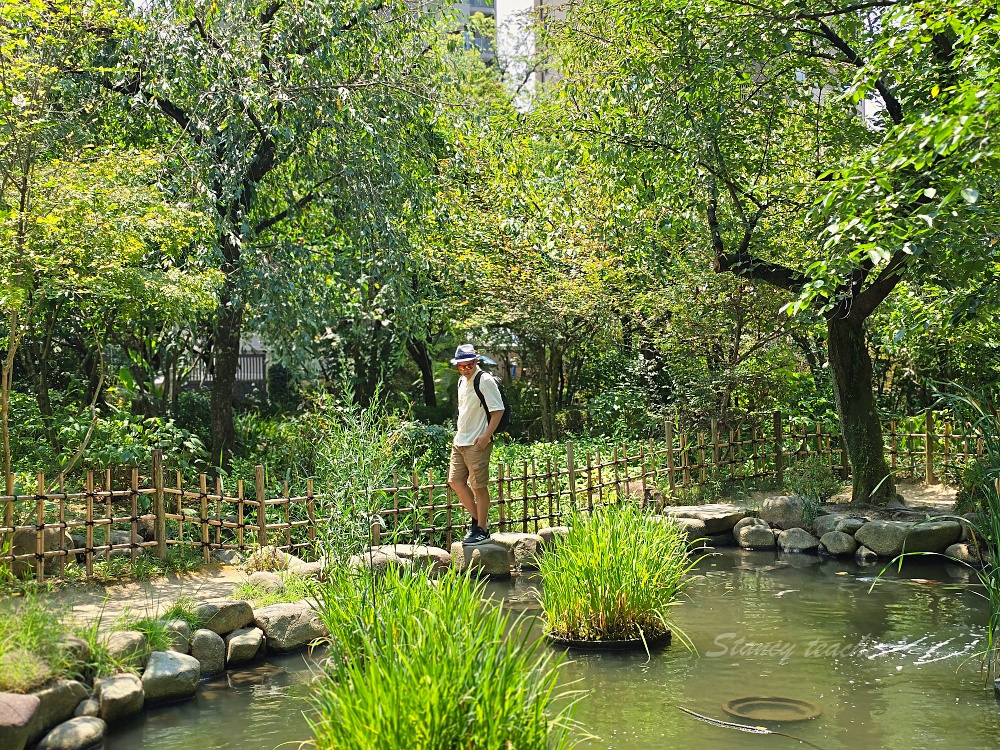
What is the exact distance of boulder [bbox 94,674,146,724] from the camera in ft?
17.0

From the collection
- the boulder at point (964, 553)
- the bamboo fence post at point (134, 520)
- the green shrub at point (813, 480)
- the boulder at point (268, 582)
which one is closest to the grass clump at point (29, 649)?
the boulder at point (268, 582)

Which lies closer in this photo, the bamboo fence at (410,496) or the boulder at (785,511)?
the bamboo fence at (410,496)

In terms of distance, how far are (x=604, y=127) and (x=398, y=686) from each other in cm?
808

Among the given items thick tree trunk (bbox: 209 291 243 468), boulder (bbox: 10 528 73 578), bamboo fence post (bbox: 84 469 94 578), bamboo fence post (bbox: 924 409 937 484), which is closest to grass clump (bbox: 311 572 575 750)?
bamboo fence post (bbox: 84 469 94 578)

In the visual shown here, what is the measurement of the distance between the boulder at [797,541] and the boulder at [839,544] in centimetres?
20

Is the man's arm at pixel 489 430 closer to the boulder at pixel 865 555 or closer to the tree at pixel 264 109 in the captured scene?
the tree at pixel 264 109

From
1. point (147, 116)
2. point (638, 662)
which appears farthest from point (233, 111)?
point (638, 662)

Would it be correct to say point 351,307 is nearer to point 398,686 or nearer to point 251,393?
point 251,393

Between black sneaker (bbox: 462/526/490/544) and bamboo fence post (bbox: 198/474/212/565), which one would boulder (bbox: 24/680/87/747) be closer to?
bamboo fence post (bbox: 198/474/212/565)

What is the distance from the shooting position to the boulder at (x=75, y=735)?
4.78m

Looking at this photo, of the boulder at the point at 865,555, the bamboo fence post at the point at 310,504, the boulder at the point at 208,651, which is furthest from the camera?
the boulder at the point at 865,555

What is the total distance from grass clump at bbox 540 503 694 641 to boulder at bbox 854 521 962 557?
383cm

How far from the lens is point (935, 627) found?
6.76m

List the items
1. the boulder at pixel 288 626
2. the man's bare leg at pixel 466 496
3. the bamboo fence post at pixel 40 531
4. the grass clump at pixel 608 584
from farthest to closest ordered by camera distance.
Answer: the man's bare leg at pixel 466 496 < the bamboo fence post at pixel 40 531 < the boulder at pixel 288 626 < the grass clump at pixel 608 584
